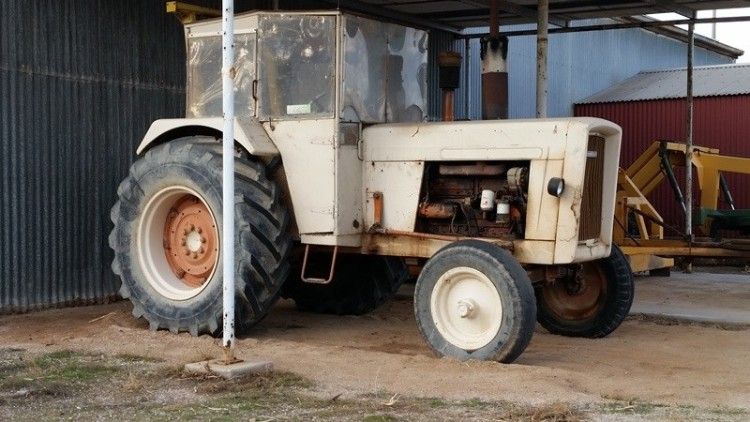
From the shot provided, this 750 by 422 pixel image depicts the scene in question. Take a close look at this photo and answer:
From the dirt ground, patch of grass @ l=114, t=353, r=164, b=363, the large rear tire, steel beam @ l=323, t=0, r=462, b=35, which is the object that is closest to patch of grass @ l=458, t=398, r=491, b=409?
the dirt ground

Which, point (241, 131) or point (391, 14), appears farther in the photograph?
point (391, 14)

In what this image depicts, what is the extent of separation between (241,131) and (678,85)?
666 inches

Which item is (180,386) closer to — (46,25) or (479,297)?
(479,297)

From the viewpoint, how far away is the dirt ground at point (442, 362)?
6727 millimetres

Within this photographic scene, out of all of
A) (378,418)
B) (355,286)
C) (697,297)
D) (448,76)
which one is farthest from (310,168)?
(697,297)

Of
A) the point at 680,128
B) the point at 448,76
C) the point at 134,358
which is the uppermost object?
the point at 448,76

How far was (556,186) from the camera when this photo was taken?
8.37m

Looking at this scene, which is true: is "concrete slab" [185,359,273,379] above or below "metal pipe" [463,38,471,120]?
below

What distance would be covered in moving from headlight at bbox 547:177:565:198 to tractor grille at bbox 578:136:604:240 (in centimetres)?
43

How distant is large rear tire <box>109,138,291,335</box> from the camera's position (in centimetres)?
895

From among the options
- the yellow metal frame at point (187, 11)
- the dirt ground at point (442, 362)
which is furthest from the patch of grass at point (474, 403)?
the yellow metal frame at point (187, 11)

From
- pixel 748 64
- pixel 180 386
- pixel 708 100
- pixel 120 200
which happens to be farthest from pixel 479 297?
pixel 748 64

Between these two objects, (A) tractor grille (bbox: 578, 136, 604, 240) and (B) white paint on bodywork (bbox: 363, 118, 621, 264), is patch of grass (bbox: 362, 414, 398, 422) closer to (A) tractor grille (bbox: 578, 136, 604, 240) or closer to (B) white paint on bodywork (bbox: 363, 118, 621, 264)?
(B) white paint on bodywork (bbox: 363, 118, 621, 264)

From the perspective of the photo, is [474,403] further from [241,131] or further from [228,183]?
[241,131]
